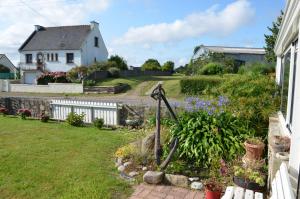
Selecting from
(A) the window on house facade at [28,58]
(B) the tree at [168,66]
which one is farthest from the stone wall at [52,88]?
(B) the tree at [168,66]

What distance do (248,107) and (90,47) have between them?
3343 centimetres

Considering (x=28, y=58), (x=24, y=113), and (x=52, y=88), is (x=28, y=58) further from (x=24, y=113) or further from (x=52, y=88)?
(x=24, y=113)

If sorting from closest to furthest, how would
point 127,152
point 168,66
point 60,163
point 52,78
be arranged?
point 60,163 → point 127,152 → point 52,78 → point 168,66

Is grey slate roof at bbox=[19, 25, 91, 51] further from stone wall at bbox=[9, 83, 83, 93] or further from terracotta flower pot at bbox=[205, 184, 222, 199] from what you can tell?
terracotta flower pot at bbox=[205, 184, 222, 199]

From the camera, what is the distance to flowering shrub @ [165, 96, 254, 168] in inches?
251

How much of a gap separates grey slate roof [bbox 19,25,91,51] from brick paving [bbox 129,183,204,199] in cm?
3324

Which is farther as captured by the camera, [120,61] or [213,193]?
[120,61]

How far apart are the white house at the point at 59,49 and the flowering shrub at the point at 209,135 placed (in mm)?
31495

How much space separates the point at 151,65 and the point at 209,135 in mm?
39185

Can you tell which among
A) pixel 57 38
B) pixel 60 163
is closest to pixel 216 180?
pixel 60 163

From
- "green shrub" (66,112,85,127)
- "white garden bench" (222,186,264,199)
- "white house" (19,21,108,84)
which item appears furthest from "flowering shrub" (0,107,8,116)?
"white house" (19,21,108,84)

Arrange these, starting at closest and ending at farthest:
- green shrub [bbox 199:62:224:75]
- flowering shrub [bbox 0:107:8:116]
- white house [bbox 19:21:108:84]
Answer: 1. flowering shrub [bbox 0:107:8:116]
2. green shrub [bbox 199:62:224:75]
3. white house [bbox 19:21:108:84]

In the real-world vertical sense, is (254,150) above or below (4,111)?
above

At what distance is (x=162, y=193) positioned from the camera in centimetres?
534
